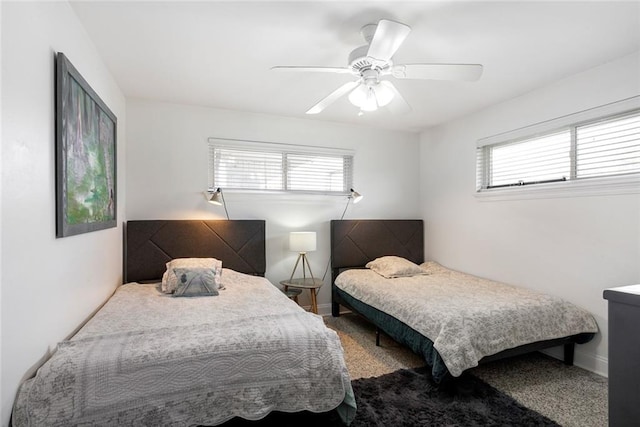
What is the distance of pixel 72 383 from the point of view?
1.37 m

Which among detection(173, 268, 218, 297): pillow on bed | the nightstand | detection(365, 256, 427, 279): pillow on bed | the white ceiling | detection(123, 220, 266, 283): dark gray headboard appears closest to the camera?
the white ceiling

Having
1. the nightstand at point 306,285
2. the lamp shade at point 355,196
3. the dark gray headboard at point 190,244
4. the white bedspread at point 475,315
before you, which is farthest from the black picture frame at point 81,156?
the lamp shade at point 355,196

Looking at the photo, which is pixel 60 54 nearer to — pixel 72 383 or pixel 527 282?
pixel 72 383

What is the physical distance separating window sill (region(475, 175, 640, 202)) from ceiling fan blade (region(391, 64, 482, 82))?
147cm

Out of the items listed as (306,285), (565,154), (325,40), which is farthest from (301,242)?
(565,154)

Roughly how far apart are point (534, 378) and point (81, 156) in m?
3.53

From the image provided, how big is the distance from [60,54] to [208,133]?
1915 millimetres

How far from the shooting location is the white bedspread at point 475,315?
7.14 ft

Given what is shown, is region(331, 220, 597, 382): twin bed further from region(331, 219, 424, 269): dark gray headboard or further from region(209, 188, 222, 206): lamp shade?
region(209, 188, 222, 206): lamp shade

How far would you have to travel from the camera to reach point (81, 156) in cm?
192

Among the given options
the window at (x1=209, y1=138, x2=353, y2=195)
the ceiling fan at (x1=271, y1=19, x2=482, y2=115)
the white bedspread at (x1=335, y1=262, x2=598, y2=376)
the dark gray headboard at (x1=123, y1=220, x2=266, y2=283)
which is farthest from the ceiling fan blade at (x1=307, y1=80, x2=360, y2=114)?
the white bedspread at (x1=335, y1=262, x2=598, y2=376)

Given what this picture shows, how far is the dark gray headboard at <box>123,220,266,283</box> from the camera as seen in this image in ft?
10.5

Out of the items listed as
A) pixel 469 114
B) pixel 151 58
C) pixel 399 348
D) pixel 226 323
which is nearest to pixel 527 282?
pixel 399 348

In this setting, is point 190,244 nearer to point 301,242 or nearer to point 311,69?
point 301,242
